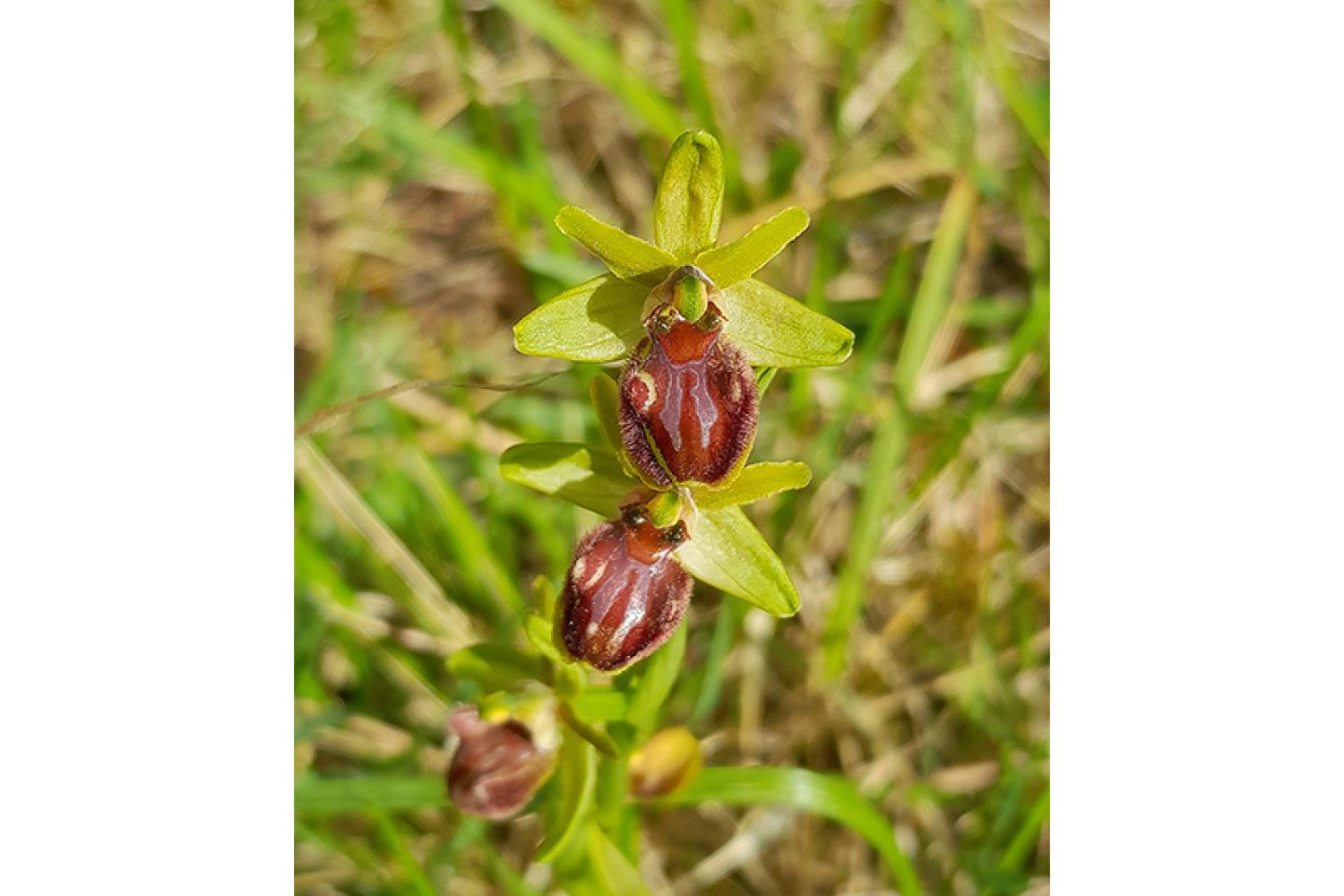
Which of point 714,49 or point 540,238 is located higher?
point 714,49

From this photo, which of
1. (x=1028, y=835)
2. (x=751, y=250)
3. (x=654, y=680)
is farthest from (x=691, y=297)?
(x=1028, y=835)

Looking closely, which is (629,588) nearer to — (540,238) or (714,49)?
(540,238)

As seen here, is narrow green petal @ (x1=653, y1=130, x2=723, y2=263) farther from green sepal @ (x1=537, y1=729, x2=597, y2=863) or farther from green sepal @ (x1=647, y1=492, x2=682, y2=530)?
green sepal @ (x1=537, y1=729, x2=597, y2=863)

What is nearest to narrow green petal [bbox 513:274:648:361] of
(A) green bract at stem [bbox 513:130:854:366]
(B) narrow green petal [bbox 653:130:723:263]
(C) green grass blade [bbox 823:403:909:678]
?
(A) green bract at stem [bbox 513:130:854:366]

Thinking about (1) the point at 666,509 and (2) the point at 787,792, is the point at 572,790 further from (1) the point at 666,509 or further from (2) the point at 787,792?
(1) the point at 666,509

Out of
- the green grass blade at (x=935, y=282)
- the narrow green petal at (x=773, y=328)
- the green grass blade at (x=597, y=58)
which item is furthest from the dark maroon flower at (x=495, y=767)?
the green grass blade at (x=597, y=58)
